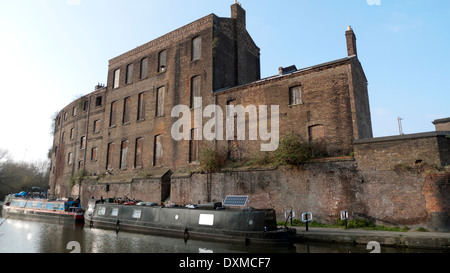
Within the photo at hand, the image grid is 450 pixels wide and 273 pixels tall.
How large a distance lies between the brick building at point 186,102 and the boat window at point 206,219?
5331 mm

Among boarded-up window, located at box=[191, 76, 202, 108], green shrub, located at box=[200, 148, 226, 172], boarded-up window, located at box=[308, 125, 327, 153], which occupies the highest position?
boarded-up window, located at box=[191, 76, 202, 108]

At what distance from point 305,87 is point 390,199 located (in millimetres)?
6369

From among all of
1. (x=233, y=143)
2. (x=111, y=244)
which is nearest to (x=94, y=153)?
(x=233, y=143)

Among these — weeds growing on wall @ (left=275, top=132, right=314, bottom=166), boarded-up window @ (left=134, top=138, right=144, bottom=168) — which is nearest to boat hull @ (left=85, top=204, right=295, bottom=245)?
weeds growing on wall @ (left=275, top=132, right=314, bottom=166)

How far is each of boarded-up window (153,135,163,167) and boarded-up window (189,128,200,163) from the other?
264 centimetres

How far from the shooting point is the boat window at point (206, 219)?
10.9 m

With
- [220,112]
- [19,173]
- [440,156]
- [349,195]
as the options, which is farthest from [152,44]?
[19,173]

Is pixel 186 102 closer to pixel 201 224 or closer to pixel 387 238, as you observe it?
pixel 201 224

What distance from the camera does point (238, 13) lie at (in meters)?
20.9

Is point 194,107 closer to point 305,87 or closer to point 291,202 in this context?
point 305,87

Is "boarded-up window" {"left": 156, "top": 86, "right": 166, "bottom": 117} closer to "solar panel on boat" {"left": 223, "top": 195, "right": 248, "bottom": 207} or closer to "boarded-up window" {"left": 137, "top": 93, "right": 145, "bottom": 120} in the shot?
"boarded-up window" {"left": 137, "top": 93, "right": 145, "bottom": 120}

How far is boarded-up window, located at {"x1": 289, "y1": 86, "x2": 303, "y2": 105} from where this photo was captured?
14438 millimetres

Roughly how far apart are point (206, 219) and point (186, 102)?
9689mm

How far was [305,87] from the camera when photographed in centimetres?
1422
